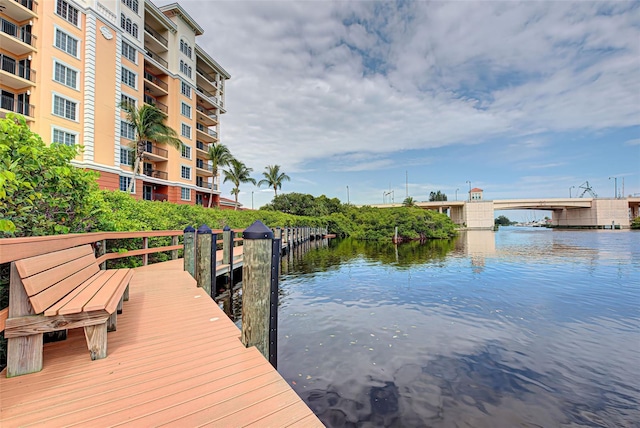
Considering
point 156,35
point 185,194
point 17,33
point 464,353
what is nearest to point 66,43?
point 17,33

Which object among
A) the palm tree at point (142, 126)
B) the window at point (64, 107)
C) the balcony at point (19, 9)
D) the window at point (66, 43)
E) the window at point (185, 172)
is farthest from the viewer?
the window at point (185, 172)

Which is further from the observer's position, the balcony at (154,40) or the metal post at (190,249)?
the balcony at (154,40)

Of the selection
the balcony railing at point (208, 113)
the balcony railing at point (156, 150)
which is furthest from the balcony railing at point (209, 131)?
the balcony railing at point (156, 150)

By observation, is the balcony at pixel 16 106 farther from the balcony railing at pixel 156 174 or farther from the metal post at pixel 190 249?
the metal post at pixel 190 249

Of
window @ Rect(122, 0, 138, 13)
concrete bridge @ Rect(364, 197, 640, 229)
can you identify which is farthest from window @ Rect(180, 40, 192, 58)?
concrete bridge @ Rect(364, 197, 640, 229)

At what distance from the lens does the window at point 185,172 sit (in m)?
30.1

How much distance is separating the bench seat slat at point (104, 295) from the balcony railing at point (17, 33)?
78.8ft

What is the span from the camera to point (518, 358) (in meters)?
4.98

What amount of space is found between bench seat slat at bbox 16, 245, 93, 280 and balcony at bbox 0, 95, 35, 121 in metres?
21.4

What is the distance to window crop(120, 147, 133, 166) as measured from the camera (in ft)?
77.7

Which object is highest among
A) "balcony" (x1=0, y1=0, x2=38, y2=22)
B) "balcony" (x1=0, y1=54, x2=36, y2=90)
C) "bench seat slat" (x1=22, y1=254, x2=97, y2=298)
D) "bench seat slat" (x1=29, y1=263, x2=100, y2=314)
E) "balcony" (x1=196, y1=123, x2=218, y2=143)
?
"balcony" (x1=0, y1=0, x2=38, y2=22)

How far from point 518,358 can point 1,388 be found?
6580 millimetres

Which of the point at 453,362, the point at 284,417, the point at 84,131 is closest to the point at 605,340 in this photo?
the point at 453,362

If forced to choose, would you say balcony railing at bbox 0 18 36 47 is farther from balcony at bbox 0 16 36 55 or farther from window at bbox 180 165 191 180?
window at bbox 180 165 191 180
